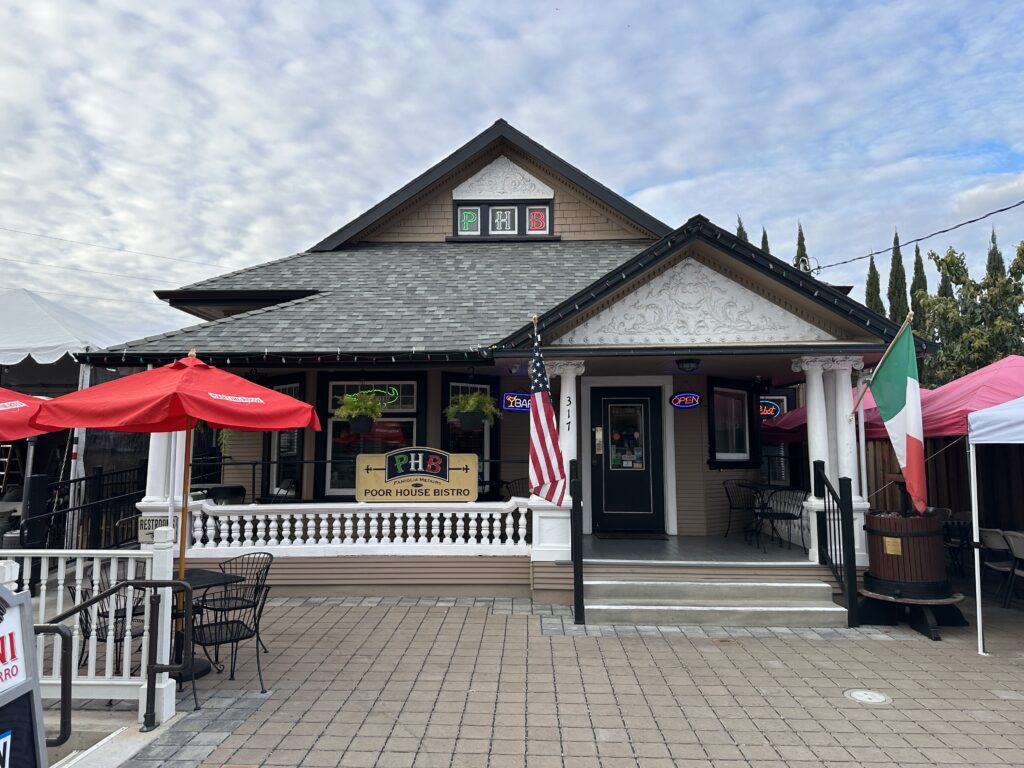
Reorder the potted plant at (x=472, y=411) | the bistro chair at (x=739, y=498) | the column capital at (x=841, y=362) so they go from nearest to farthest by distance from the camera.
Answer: the column capital at (x=841, y=362) < the potted plant at (x=472, y=411) < the bistro chair at (x=739, y=498)

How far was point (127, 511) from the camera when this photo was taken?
1008cm

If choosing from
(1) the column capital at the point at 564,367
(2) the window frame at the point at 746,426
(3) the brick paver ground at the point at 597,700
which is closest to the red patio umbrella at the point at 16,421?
(3) the brick paver ground at the point at 597,700

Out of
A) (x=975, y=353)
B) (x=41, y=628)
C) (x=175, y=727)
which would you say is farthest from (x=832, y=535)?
(x=975, y=353)

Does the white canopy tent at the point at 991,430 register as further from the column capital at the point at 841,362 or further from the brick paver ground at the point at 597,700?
the column capital at the point at 841,362

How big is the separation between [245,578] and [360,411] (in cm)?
322

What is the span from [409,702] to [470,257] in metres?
8.85

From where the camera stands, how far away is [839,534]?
761 cm

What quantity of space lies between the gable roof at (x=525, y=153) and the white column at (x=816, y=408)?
200 inches

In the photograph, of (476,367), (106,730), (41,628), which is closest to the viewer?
(41,628)

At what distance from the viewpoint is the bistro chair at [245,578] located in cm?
565

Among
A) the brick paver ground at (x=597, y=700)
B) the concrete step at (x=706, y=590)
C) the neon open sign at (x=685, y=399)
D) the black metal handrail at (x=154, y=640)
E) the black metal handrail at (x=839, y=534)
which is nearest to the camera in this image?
the brick paver ground at (x=597, y=700)

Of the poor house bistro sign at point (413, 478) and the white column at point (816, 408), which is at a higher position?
the white column at point (816, 408)

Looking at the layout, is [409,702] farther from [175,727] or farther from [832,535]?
[832,535]

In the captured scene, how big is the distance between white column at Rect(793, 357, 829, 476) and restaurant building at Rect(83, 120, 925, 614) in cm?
3
